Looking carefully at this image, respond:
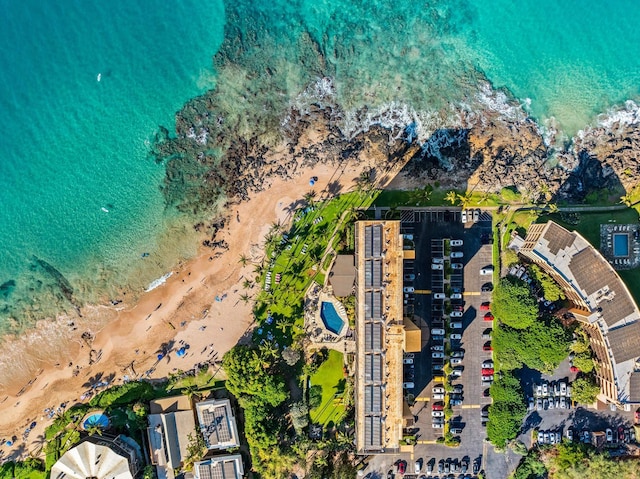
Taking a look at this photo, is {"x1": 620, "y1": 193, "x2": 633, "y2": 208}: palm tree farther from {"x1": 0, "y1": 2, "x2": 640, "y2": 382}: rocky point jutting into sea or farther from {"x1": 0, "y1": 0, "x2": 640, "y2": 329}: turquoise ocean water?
{"x1": 0, "y1": 0, "x2": 640, "y2": 329}: turquoise ocean water

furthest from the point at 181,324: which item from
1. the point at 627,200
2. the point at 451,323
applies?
the point at 627,200

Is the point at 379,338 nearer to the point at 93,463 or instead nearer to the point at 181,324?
the point at 181,324

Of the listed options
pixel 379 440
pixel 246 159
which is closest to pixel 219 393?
pixel 379 440

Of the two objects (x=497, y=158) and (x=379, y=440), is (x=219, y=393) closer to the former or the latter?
(x=379, y=440)

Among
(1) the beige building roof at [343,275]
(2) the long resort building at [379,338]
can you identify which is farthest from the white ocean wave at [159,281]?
(2) the long resort building at [379,338]

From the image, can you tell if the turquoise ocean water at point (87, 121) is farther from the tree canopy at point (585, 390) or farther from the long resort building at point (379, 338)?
the tree canopy at point (585, 390)

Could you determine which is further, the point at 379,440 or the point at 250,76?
the point at 250,76

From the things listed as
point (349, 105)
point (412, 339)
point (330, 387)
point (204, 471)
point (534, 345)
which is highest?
point (349, 105)
